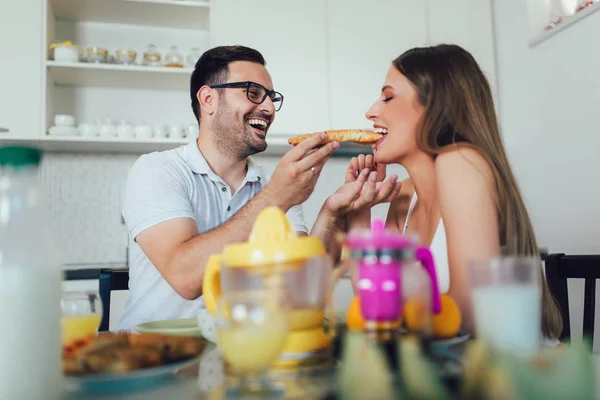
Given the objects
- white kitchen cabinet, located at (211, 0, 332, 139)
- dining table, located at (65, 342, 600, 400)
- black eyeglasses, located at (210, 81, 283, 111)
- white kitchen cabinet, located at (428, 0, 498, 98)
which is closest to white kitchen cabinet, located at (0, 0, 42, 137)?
white kitchen cabinet, located at (211, 0, 332, 139)

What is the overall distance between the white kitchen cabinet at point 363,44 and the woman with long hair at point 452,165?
1507mm

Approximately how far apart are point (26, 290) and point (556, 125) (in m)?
2.71

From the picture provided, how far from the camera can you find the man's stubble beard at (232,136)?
195 cm

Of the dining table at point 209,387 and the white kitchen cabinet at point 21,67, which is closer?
→ the dining table at point 209,387

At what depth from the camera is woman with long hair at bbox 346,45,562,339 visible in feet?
3.54

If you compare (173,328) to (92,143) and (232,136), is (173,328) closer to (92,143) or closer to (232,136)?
(232,136)

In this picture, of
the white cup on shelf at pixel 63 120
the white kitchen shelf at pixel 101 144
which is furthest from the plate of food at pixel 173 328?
the white cup on shelf at pixel 63 120

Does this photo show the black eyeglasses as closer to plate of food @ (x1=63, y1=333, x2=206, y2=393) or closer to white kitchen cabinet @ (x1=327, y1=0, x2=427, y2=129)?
white kitchen cabinet @ (x1=327, y1=0, x2=427, y2=129)

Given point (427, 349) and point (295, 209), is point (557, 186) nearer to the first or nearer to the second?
point (295, 209)

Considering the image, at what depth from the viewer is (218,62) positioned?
201 cm

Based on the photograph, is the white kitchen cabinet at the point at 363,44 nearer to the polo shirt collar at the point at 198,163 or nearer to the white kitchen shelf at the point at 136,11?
the white kitchen shelf at the point at 136,11

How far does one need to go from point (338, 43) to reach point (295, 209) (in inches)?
56.5

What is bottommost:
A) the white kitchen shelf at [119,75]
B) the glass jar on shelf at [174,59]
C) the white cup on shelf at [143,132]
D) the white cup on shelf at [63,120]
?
the white cup on shelf at [143,132]

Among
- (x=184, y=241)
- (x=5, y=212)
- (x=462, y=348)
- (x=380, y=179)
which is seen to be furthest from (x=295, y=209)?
(x=5, y=212)
